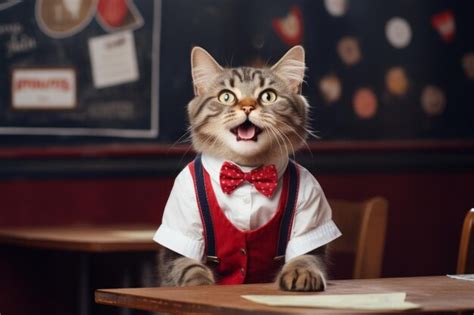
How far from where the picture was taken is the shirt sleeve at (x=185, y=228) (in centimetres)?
234

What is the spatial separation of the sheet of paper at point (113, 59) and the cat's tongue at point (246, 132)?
199 cm

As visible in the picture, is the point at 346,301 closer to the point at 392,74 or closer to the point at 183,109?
the point at 183,109

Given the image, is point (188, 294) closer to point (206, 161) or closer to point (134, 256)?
point (206, 161)

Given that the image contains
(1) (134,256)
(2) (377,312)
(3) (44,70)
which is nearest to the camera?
(2) (377,312)

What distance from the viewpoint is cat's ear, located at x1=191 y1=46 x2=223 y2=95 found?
254 centimetres

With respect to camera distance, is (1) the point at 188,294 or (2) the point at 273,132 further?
(2) the point at 273,132

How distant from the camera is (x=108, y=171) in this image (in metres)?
4.28

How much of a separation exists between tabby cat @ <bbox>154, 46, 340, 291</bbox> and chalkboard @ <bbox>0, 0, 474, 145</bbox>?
1855 mm

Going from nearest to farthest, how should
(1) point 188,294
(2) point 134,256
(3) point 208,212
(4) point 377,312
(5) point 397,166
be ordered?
1. (4) point 377,312
2. (1) point 188,294
3. (3) point 208,212
4. (2) point 134,256
5. (5) point 397,166

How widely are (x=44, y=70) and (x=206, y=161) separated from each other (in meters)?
1.91

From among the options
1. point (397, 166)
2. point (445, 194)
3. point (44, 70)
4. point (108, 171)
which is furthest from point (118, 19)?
point (445, 194)

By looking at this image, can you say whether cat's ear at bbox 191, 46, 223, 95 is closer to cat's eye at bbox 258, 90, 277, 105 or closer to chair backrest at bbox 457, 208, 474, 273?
cat's eye at bbox 258, 90, 277, 105

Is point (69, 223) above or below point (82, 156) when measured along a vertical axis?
below

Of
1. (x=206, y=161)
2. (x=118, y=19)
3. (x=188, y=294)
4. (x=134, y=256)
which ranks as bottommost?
(x=134, y=256)
